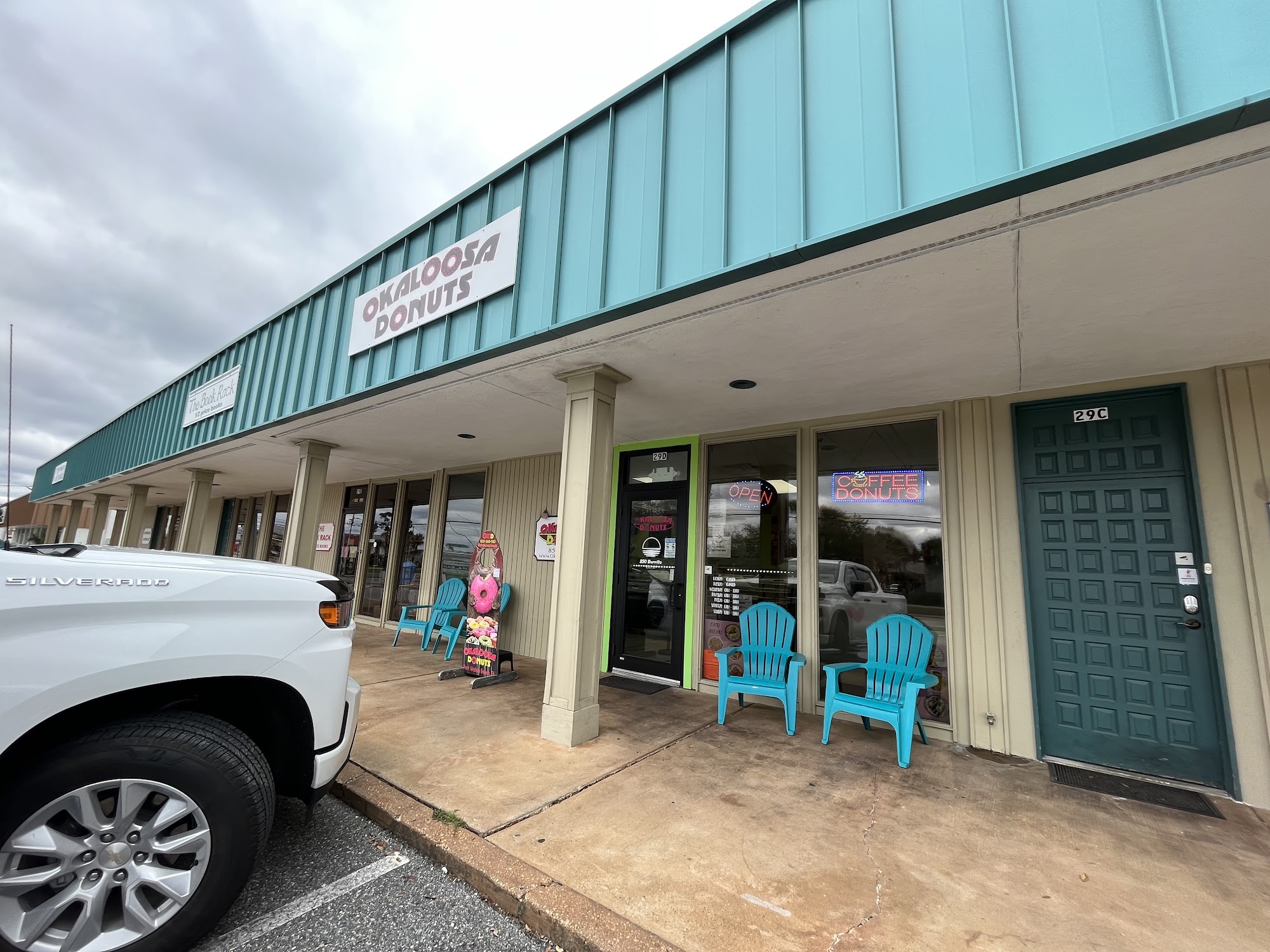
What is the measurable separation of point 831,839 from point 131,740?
2776 millimetres

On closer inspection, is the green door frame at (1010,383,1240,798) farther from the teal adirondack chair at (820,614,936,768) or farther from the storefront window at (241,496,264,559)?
the storefront window at (241,496,264,559)

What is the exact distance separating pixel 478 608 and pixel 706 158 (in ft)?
14.4

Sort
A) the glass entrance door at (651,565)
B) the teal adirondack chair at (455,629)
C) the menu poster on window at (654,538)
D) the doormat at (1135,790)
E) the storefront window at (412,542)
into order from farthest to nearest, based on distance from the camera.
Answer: the storefront window at (412,542), the teal adirondack chair at (455,629), the menu poster on window at (654,538), the glass entrance door at (651,565), the doormat at (1135,790)

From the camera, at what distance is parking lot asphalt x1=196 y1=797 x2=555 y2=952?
1.82 metres

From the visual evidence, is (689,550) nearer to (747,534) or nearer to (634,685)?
(747,534)

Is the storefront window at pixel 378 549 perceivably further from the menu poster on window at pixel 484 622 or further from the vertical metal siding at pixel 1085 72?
the vertical metal siding at pixel 1085 72

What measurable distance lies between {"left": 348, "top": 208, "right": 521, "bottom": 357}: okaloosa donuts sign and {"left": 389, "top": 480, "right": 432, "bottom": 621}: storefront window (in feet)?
12.9

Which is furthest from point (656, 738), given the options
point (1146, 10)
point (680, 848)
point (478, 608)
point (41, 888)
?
point (1146, 10)

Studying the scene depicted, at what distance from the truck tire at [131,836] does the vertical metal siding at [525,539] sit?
4.82 metres

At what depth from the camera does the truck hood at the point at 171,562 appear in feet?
5.59

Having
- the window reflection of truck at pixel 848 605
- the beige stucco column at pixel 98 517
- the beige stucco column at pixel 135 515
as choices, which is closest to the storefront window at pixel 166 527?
the beige stucco column at pixel 98 517

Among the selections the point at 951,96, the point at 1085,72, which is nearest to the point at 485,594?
the point at 951,96

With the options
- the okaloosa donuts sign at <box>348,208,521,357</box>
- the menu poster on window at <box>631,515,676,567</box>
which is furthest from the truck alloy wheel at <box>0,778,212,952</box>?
the menu poster on window at <box>631,515,676,567</box>

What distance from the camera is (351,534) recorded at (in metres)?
9.82
